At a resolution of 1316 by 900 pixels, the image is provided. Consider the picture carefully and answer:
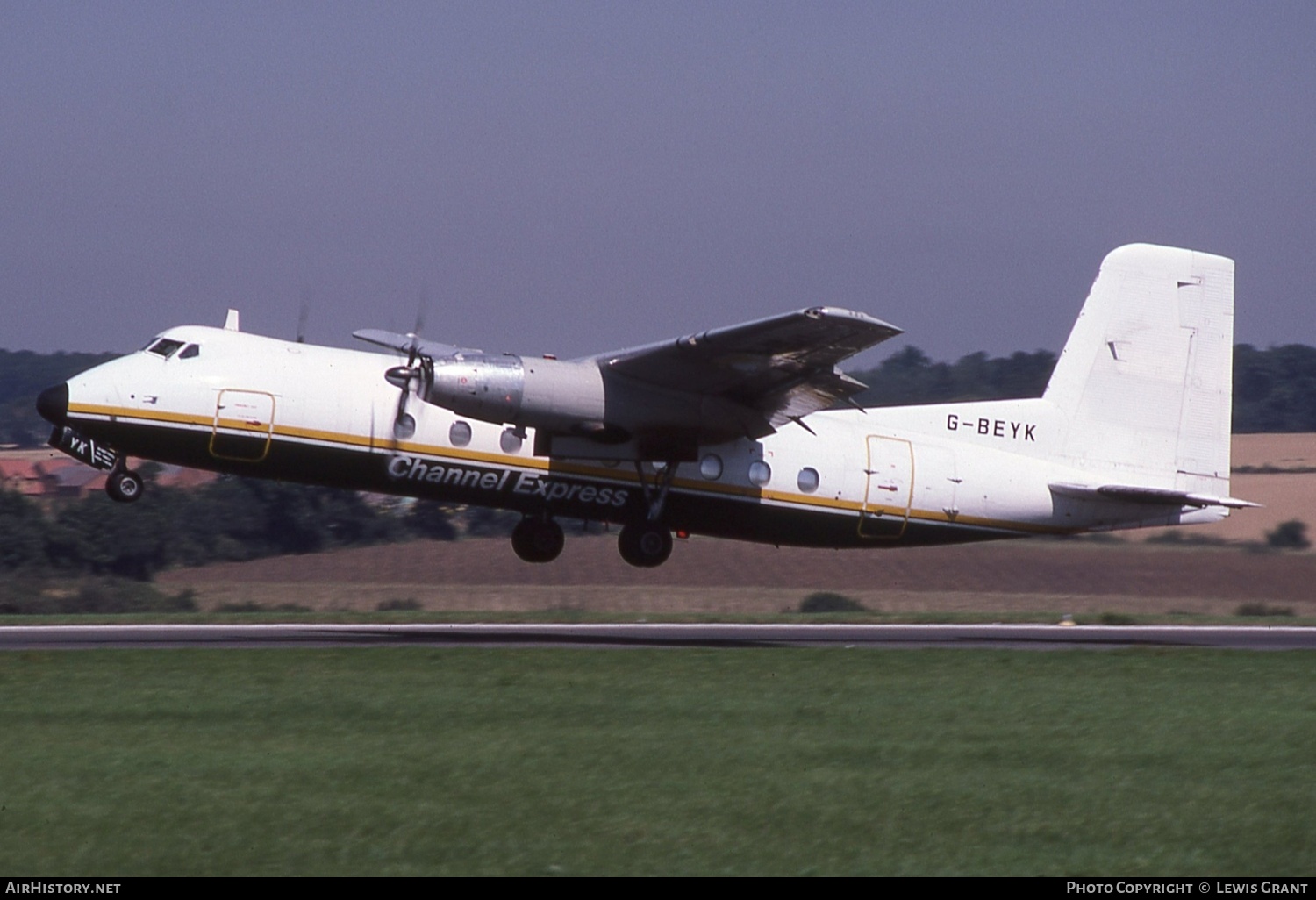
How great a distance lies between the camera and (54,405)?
19.9 m

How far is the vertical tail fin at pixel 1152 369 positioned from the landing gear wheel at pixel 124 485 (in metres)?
14.0

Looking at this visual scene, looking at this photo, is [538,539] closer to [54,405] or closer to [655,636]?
[655,636]

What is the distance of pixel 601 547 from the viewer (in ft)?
112

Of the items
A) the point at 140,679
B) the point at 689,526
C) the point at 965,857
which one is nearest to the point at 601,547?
the point at 689,526

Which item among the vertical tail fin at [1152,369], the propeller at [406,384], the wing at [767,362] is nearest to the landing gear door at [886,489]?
the wing at [767,362]

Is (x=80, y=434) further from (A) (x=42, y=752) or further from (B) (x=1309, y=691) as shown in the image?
(B) (x=1309, y=691)

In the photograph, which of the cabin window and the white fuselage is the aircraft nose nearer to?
the white fuselage

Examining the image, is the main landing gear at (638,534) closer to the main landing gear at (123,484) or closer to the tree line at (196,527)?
the main landing gear at (123,484)

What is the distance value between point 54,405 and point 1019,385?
4820cm

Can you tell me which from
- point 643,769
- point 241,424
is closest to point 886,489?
point 241,424

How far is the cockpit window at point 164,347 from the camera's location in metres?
20.3

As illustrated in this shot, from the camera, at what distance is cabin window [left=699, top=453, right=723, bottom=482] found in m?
22.0
